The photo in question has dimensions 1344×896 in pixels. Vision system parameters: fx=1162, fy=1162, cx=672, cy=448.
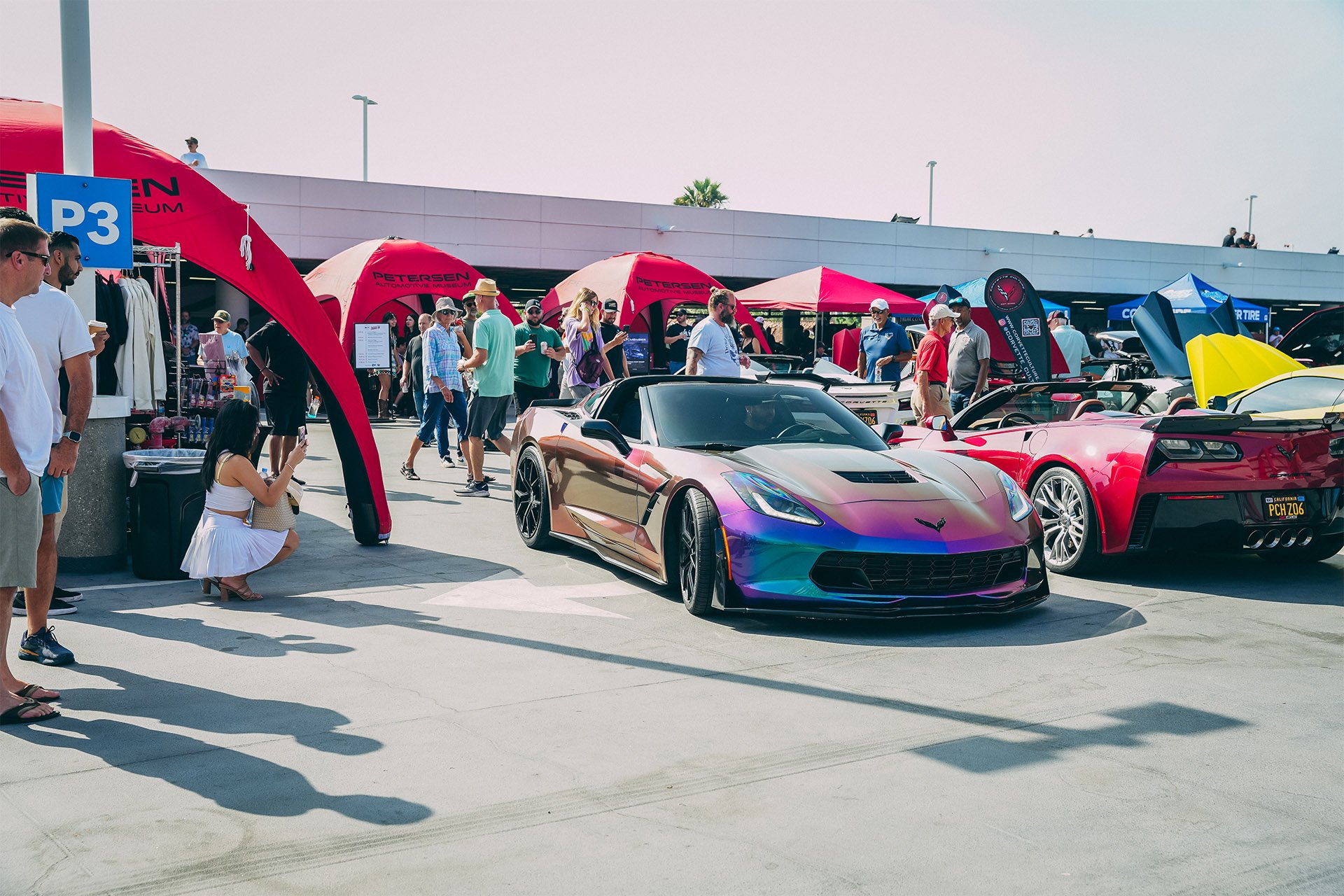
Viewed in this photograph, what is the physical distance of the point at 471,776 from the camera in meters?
3.68

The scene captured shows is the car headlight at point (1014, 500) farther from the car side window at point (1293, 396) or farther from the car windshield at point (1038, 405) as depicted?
the car side window at point (1293, 396)

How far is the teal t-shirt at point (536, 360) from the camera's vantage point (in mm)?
12508

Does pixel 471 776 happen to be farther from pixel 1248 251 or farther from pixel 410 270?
pixel 1248 251

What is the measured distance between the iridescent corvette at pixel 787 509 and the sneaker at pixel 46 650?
9.55ft

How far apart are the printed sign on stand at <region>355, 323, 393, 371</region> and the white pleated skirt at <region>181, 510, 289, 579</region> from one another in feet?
48.8

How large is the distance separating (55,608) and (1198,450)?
641 cm

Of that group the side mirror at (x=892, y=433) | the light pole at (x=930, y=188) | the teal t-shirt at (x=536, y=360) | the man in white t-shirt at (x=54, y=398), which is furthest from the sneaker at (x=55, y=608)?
the light pole at (x=930, y=188)

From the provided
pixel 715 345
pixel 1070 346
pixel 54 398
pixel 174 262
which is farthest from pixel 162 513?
pixel 1070 346

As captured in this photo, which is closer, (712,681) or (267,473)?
(712,681)

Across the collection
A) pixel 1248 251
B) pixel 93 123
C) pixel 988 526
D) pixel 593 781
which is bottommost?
pixel 593 781

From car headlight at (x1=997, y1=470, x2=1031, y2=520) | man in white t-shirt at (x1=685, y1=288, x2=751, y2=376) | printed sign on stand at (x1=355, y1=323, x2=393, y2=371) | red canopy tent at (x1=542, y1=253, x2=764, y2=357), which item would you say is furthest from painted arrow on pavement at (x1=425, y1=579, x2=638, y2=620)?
printed sign on stand at (x1=355, y1=323, x2=393, y2=371)

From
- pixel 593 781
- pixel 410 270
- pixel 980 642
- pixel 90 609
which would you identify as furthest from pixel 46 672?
pixel 410 270

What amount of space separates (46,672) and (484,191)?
951 inches

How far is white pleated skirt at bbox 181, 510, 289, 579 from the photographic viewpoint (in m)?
6.32
